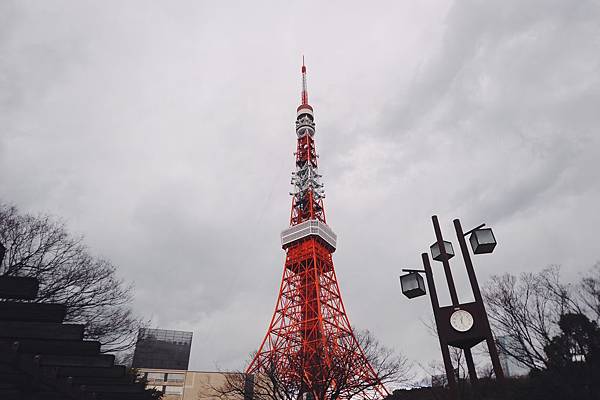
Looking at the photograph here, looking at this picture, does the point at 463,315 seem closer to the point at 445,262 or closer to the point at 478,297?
the point at 478,297

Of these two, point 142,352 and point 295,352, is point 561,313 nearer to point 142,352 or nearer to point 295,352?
point 295,352

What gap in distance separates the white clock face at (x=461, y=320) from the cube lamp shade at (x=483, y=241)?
97cm

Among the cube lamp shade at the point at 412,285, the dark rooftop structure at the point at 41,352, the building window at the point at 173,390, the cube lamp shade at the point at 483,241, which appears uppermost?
the building window at the point at 173,390

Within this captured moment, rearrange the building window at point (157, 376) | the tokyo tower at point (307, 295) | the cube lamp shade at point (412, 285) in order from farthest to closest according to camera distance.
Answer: the building window at point (157, 376), the tokyo tower at point (307, 295), the cube lamp shade at point (412, 285)

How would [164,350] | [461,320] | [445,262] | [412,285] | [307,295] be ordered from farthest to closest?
[164,350] < [307,295] < [445,262] < [412,285] < [461,320]

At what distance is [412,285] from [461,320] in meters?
0.87

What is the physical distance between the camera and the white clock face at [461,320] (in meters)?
5.91

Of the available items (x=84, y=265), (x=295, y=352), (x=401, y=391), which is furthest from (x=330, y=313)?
(x=84, y=265)

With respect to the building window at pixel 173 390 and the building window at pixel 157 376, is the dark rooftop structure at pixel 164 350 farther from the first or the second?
the building window at pixel 173 390

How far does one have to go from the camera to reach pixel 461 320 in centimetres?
599

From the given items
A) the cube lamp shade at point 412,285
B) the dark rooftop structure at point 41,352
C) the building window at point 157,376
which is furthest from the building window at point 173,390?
the cube lamp shade at point 412,285

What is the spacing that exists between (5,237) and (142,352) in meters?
33.8

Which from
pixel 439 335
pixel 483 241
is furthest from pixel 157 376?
pixel 483 241

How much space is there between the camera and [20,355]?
166 inches
